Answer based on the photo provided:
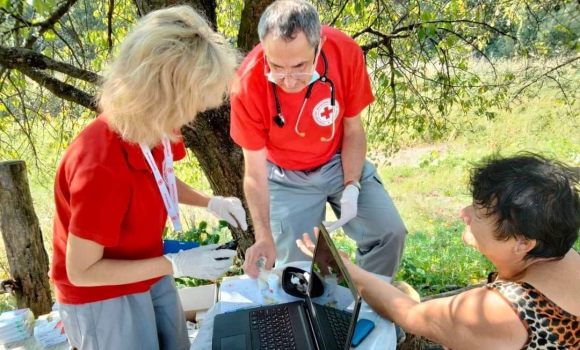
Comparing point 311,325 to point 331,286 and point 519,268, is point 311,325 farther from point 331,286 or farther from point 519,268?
point 519,268

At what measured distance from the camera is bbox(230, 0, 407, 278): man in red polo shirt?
6.93 feet

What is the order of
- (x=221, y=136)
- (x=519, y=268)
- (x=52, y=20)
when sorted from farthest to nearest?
(x=52, y=20)
(x=221, y=136)
(x=519, y=268)

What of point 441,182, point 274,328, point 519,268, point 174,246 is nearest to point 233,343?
point 274,328

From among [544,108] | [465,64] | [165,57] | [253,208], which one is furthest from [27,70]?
→ [544,108]

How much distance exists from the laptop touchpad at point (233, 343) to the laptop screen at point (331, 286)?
0.26 m

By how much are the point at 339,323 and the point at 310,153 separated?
3.65 ft

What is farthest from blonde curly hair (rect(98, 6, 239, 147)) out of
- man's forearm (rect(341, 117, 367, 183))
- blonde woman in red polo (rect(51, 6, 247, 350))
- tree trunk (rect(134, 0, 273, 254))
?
A: tree trunk (rect(134, 0, 273, 254))

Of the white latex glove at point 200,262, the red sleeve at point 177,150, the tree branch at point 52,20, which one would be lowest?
the white latex glove at point 200,262

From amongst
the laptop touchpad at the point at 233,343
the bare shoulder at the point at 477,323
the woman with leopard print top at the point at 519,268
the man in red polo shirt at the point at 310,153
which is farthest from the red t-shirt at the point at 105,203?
the bare shoulder at the point at 477,323

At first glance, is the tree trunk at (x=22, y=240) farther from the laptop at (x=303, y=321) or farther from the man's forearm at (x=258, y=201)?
the laptop at (x=303, y=321)

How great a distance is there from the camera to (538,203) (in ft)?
4.35

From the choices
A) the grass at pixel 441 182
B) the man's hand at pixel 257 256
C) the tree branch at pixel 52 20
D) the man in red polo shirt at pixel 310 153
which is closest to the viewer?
the man's hand at pixel 257 256

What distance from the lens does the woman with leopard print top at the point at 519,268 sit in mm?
1242

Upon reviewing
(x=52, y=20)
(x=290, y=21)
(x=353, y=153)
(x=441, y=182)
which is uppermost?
(x=52, y=20)
